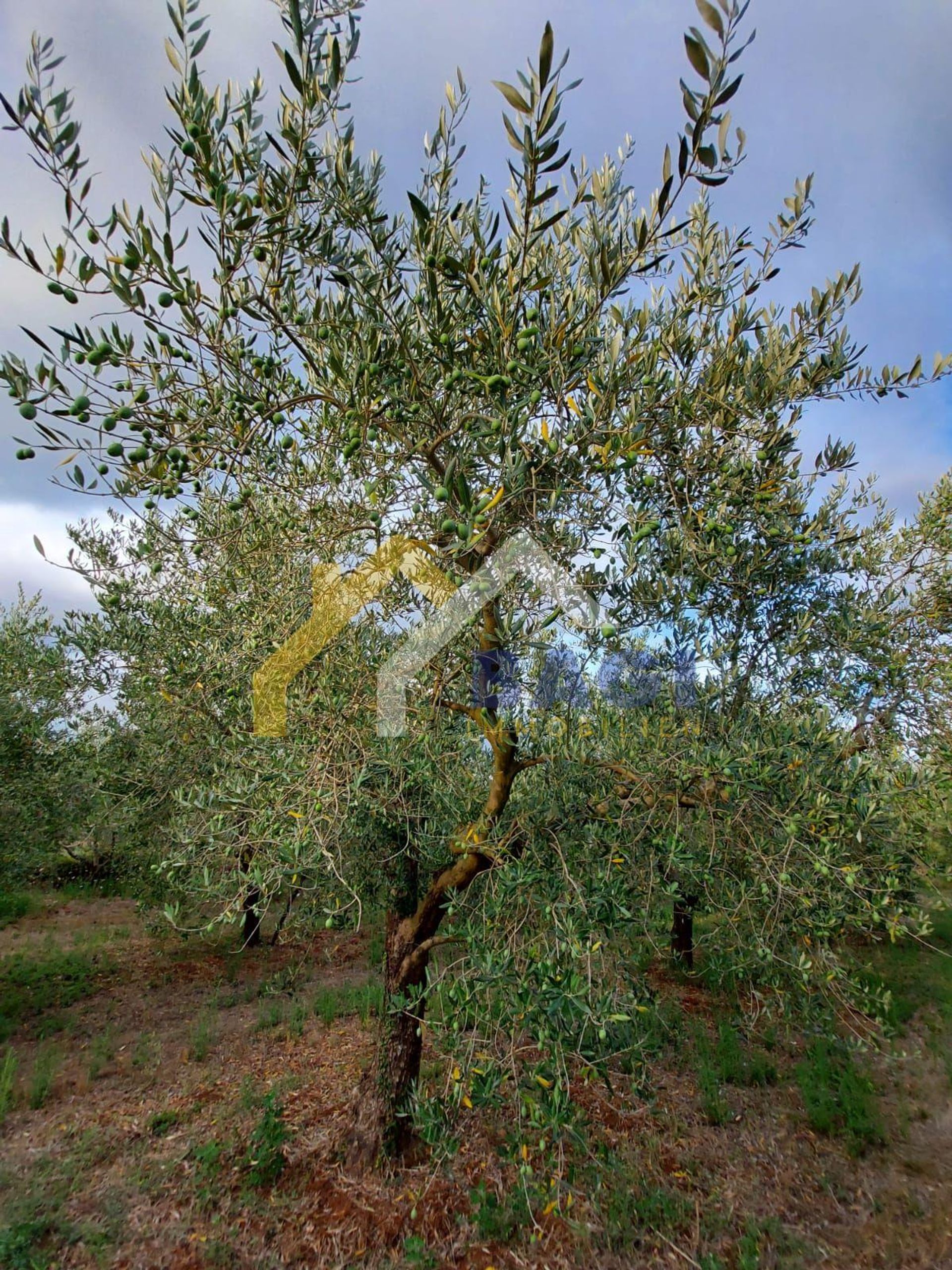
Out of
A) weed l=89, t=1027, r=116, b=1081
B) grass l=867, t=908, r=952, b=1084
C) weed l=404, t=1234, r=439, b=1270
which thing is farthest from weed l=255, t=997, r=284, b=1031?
grass l=867, t=908, r=952, b=1084

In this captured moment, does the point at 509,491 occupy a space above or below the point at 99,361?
below

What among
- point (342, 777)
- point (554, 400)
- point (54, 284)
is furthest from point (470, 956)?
point (54, 284)

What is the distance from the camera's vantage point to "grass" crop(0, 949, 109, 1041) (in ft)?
33.8

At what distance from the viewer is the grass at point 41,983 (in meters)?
10.3

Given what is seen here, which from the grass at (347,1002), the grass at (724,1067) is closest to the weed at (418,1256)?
the grass at (724,1067)

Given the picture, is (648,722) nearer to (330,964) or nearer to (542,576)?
(542,576)

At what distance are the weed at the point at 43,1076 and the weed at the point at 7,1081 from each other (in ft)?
0.65

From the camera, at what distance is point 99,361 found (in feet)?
12.1

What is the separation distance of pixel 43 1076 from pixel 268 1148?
4.00 m

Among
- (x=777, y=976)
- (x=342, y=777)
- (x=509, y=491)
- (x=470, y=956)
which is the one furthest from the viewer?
(x=777, y=976)

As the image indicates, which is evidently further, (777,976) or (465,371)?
(777,976)

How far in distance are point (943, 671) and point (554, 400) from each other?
6.56 m

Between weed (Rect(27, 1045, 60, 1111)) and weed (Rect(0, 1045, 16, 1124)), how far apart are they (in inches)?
7.8

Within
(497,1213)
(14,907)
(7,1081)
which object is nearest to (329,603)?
(497,1213)
